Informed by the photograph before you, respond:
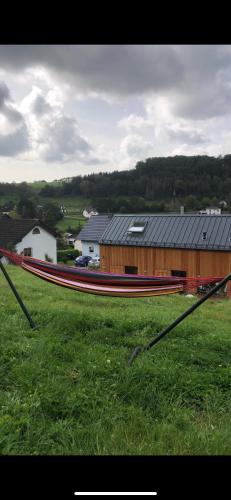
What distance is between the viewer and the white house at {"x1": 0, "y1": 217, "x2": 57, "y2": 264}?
18.6m

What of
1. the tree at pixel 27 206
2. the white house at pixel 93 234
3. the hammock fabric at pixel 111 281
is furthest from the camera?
the white house at pixel 93 234

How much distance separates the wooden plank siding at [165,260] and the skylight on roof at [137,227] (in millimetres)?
842

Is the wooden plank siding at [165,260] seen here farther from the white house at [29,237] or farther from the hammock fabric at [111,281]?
the hammock fabric at [111,281]

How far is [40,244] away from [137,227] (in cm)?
676

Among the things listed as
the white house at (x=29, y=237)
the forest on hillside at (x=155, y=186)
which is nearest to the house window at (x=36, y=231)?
the white house at (x=29, y=237)

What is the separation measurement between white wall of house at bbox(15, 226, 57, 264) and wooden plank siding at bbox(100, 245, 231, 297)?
15.6 ft

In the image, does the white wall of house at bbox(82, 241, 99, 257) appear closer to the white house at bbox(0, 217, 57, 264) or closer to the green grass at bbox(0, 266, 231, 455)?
the white house at bbox(0, 217, 57, 264)

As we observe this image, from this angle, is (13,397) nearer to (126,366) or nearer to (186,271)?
(126,366)

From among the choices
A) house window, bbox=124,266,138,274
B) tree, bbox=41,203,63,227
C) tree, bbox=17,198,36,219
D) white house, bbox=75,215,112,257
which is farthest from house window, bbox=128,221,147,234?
tree, bbox=17,198,36,219

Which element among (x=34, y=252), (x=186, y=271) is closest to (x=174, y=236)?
(x=186, y=271)

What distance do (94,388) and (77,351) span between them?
0.51 metres

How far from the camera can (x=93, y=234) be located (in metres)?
21.8

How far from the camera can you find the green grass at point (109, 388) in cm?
166
